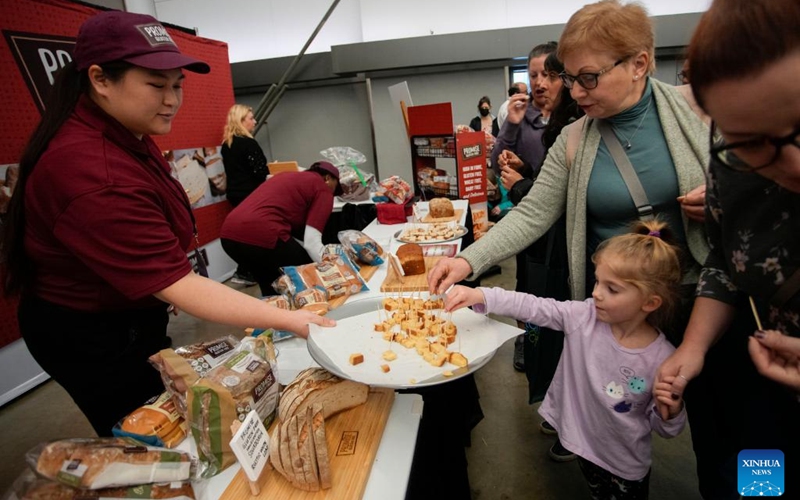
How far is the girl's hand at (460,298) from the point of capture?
1331 millimetres

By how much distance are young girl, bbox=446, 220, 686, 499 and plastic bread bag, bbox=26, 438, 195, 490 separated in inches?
32.8

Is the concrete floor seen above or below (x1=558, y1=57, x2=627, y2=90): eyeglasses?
below

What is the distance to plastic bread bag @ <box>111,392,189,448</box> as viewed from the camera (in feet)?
3.34

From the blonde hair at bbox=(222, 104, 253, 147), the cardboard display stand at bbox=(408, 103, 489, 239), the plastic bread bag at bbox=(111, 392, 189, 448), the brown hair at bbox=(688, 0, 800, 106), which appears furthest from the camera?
the blonde hair at bbox=(222, 104, 253, 147)

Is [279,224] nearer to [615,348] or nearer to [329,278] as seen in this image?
[329,278]

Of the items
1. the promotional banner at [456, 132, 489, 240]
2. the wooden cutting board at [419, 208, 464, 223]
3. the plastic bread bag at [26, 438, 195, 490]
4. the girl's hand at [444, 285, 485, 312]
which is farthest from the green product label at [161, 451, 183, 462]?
the promotional banner at [456, 132, 489, 240]

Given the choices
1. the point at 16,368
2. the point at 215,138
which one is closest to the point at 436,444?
the point at 16,368

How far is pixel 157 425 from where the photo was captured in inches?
41.1

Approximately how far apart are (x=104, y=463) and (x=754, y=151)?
3.93 feet

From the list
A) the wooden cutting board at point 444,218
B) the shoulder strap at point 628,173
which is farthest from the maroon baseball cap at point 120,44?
the wooden cutting board at point 444,218

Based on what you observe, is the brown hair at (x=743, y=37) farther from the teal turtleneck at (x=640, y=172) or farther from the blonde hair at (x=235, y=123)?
the blonde hair at (x=235, y=123)

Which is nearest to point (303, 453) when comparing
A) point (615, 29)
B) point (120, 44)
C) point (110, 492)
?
point (110, 492)

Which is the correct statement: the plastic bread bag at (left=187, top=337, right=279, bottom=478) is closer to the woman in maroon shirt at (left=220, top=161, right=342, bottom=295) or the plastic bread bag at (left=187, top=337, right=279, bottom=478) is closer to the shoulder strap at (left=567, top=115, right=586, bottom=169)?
the shoulder strap at (left=567, top=115, right=586, bottom=169)

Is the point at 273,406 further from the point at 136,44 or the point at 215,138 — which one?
the point at 215,138
